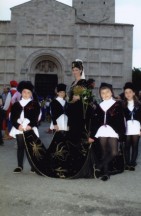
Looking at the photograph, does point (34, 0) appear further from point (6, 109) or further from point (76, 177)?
point (76, 177)

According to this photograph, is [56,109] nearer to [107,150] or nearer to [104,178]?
[107,150]

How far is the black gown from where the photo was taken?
6148 mm

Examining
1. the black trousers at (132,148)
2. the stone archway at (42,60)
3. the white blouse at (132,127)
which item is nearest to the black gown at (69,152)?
the white blouse at (132,127)

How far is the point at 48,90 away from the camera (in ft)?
88.0

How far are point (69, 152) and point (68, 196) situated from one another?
1602 mm

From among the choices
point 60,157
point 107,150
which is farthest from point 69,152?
point 107,150

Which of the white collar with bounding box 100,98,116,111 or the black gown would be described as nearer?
the black gown

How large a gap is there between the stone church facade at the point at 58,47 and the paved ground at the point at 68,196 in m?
20.1

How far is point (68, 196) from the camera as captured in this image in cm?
482

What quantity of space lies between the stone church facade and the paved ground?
2008cm

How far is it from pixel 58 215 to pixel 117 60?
23.3 meters

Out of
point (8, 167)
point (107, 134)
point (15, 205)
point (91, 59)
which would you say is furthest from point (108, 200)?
point (91, 59)

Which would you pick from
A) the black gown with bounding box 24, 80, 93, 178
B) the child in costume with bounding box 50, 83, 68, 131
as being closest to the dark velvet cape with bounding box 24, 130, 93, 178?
the black gown with bounding box 24, 80, 93, 178

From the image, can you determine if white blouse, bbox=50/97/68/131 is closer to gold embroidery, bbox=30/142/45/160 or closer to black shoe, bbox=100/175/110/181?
gold embroidery, bbox=30/142/45/160
